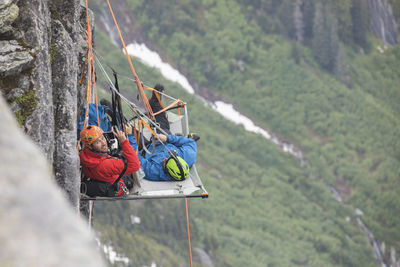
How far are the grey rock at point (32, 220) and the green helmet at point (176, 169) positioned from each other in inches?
229

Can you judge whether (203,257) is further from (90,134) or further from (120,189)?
(90,134)

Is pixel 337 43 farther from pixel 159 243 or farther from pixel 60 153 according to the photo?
pixel 60 153

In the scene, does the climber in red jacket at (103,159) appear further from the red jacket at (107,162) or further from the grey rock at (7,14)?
the grey rock at (7,14)

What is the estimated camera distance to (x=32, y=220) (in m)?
1.72

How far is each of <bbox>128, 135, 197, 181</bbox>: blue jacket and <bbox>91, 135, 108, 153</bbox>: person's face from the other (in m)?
1.69

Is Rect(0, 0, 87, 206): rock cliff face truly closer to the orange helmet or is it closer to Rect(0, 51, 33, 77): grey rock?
Rect(0, 51, 33, 77): grey rock

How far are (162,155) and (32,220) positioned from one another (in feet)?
20.7

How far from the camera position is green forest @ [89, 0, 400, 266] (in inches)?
2244

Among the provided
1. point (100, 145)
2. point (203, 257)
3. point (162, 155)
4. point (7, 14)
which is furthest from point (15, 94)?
point (203, 257)

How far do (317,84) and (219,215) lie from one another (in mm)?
26609

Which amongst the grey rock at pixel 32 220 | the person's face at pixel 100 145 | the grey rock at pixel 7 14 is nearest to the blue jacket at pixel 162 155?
the person's face at pixel 100 145

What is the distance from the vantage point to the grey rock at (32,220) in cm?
163

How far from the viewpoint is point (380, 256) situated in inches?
2552

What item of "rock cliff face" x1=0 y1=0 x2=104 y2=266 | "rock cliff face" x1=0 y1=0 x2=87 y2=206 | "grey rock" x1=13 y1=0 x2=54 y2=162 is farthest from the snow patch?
"grey rock" x1=13 y1=0 x2=54 y2=162
